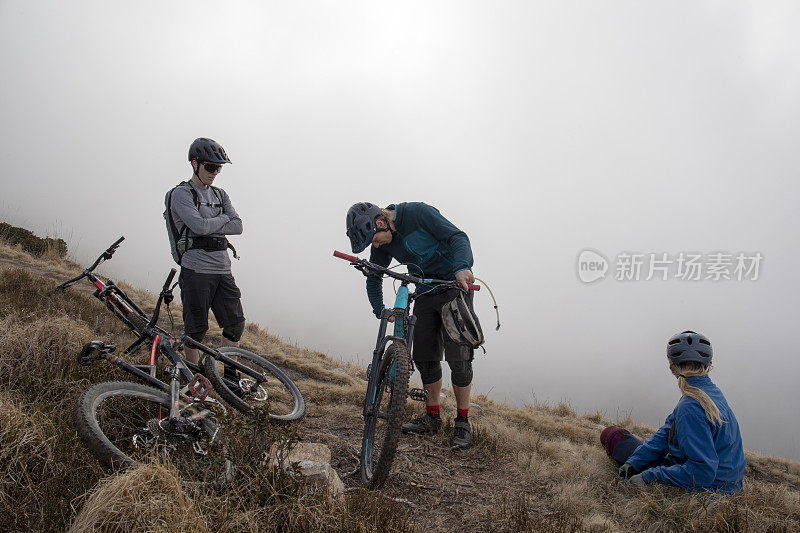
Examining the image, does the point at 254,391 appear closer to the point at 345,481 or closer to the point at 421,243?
the point at 345,481

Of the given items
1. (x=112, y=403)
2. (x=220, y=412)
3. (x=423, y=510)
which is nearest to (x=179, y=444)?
(x=220, y=412)

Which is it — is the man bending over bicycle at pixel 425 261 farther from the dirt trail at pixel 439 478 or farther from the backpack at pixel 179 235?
the backpack at pixel 179 235

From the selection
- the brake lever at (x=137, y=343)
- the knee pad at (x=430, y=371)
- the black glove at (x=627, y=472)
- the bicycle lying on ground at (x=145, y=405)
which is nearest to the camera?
the bicycle lying on ground at (x=145, y=405)

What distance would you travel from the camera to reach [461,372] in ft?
16.9

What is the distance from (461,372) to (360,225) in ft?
6.49

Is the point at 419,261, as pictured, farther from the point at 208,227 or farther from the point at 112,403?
the point at 112,403

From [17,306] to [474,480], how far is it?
21.0ft

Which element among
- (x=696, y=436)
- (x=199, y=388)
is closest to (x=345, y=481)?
(x=199, y=388)

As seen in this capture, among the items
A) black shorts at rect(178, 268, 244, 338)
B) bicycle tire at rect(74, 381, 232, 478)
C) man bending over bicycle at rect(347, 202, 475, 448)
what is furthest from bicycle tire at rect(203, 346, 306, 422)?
man bending over bicycle at rect(347, 202, 475, 448)

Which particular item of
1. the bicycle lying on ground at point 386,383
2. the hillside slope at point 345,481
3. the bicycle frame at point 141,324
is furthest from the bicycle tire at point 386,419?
the bicycle frame at point 141,324

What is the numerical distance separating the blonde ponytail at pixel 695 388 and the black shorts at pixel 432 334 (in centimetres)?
199

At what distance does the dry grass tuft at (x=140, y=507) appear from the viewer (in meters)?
2.38

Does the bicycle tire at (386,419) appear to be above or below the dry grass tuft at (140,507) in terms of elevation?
above

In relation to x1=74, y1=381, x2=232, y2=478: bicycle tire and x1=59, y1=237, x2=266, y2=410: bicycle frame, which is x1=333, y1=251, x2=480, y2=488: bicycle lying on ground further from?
x1=59, y1=237, x2=266, y2=410: bicycle frame
